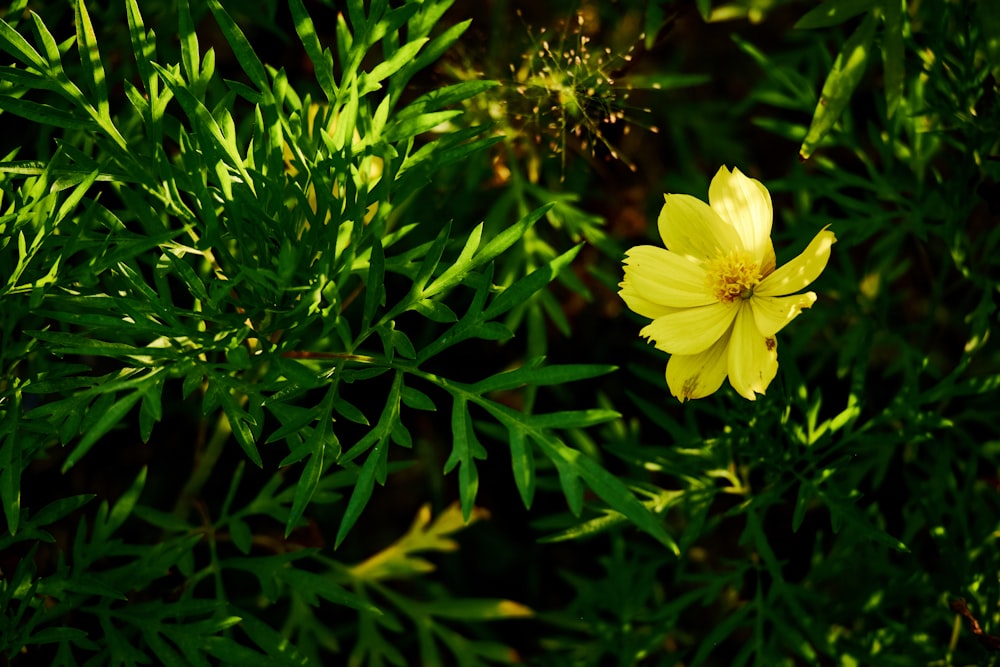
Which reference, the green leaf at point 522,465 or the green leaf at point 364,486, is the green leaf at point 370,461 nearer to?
the green leaf at point 364,486

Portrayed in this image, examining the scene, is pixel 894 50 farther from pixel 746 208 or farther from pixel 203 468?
pixel 203 468

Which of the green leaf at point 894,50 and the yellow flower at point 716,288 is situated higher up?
the green leaf at point 894,50

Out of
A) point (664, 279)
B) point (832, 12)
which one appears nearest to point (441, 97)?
point (664, 279)

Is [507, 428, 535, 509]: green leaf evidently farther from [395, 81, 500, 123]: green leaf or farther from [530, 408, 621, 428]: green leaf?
[395, 81, 500, 123]: green leaf

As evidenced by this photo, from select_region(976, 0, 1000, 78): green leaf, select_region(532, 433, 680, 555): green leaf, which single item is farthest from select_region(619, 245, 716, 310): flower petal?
select_region(976, 0, 1000, 78): green leaf

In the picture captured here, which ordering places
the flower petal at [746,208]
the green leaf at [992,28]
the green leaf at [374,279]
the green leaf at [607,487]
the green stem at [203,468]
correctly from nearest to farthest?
1. the green leaf at [607,487]
2. the green leaf at [374,279]
3. the flower petal at [746,208]
4. the green leaf at [992,28]
5. the green stem at [203,468]

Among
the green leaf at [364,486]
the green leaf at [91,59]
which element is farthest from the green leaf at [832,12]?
the green leaf at [91,59]

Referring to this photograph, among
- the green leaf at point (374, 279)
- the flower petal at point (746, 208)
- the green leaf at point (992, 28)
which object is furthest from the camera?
the green leaf at point (992, 28)

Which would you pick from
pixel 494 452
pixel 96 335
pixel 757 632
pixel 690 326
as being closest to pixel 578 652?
pixel 757 632
